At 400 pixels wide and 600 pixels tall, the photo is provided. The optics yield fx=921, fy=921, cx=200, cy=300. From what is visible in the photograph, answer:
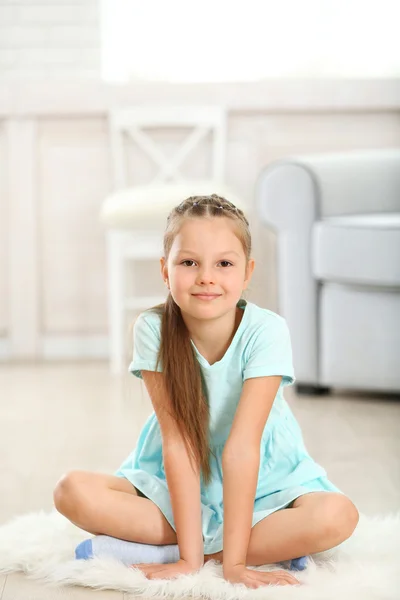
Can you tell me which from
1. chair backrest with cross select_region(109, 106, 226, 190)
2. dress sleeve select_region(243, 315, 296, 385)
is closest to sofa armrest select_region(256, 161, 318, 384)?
chair backrest with cross select_region(109, 106, 226, 190)

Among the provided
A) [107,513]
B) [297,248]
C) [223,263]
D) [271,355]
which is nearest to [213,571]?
[107,513]

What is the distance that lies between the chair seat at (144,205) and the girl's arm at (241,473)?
65.3 inches

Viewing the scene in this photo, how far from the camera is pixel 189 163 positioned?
3467mm

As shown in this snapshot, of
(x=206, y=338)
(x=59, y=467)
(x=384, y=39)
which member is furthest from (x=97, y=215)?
(x=206, y=338)

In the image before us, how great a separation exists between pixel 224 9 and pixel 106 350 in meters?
1.38

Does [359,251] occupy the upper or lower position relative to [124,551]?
upper

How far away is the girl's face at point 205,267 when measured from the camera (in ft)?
4.02

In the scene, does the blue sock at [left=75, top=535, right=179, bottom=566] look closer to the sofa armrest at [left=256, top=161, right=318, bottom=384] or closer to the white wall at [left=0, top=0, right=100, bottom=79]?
the sofa armrest at [left=256, top=161, right=318, bottom=384]

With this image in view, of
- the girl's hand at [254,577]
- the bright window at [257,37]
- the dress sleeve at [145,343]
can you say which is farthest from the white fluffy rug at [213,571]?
the bright window at [257,37]

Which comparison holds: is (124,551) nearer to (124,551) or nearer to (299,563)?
(124,551)

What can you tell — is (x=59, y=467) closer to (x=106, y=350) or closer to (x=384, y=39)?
(x=106, y=350)

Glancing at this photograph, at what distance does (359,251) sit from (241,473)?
1.29 m

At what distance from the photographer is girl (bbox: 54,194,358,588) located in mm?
1204

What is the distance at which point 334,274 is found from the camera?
244cm
